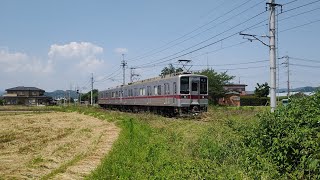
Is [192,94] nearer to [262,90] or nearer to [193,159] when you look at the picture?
[193,159]

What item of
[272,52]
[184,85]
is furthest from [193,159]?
[184,85]

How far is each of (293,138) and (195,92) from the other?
16373mm

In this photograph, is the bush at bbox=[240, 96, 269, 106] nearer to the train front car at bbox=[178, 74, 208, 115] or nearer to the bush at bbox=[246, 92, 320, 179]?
the train front car at bbox=[178, 74, 208, 115]

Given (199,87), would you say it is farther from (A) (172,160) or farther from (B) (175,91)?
(A) (172,160)

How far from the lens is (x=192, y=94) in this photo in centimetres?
2300

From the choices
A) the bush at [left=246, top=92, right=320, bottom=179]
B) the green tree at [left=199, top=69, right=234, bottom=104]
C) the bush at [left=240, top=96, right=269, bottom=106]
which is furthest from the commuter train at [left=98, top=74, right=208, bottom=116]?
the bush at [left=240, top=96, right=269, bottom=106]

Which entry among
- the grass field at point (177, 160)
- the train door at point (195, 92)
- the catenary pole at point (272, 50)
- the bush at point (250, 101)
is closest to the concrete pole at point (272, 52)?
the catenary pole at point (272, 50)

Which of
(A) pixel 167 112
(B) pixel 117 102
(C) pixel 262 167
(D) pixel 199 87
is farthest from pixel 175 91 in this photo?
(B) pixel 117 102

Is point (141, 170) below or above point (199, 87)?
below

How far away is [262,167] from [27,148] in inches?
319

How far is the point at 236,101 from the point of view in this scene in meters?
61.8

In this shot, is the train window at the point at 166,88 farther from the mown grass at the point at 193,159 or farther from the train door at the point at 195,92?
the mown grass at the point at 193,159

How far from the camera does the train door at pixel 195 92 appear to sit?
23.0m

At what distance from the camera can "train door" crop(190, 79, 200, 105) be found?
2305cm
